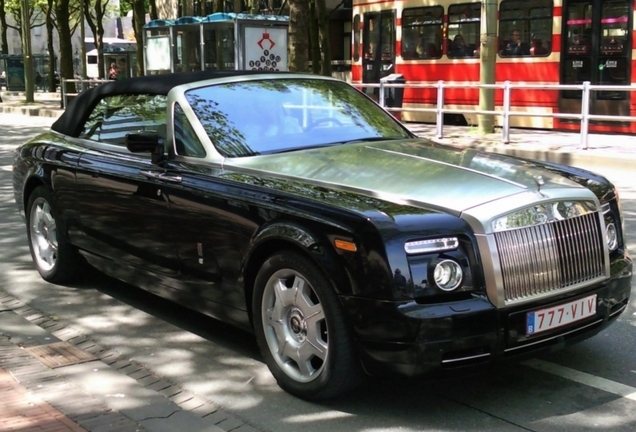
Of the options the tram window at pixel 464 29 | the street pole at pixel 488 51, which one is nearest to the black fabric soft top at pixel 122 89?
the street pole at pixel 488 51

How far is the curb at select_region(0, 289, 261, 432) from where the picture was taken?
13.3ft

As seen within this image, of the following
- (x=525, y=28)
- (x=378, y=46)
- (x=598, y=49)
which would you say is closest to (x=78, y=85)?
(x=378, y=46)

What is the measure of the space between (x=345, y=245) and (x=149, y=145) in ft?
6.00

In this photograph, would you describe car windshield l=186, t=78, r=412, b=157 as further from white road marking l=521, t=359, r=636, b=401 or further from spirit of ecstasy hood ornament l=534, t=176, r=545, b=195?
white road marking l=521, t=359, r=636, b=401

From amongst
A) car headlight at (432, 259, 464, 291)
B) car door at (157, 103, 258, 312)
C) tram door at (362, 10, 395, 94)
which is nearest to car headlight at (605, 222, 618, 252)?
car headlight at (432, 259, 464, 291)

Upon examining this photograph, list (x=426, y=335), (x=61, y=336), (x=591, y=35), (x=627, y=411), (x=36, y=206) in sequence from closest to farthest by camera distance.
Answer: (x=426, y=335) → (x=627, y=411) → (x=61, y=336) → (x=36, y=206) → (x=591, y=35)

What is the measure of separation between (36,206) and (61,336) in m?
1.71

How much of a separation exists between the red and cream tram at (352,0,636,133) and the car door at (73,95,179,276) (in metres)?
10.6

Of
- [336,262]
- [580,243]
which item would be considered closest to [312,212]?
[336,262]

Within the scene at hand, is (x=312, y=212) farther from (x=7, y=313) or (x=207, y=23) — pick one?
(x=207, y=23)

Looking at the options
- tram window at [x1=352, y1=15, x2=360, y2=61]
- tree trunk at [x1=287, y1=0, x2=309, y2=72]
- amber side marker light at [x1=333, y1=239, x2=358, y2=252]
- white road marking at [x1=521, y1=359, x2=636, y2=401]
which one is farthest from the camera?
tram window at [x1=352, y1=15, x2=360, y2=61]

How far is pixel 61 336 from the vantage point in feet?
18.4

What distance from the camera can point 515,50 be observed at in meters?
18.5

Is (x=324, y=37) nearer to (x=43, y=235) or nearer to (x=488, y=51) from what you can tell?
(x=488, y=51)
